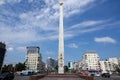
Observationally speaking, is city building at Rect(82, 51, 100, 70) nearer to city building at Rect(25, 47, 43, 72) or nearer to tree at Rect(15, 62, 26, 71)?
city building at Rect(25, 47, 43, 72)

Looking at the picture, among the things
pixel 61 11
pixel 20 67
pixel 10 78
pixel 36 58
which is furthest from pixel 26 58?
pixel 10 78

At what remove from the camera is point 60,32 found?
5769cm

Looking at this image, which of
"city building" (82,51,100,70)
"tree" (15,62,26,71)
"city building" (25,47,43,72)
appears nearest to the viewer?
"tree" (15,62,26,71)

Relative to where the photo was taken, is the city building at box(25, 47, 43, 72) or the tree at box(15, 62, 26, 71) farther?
the city building at box(25, 47, 43, 72)

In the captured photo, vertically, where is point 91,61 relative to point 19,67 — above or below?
above

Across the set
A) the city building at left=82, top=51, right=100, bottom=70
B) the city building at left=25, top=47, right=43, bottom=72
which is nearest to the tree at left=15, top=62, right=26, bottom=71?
the city building at left=25, top=47, right=43, bottom=72

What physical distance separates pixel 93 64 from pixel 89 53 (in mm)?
9769

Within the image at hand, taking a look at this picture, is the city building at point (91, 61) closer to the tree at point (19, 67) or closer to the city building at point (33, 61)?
the city building at point (33, 61)

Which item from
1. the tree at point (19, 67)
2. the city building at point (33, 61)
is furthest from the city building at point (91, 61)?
the tree at point (19, 67)

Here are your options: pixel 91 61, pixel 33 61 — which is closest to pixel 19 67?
pixel 33 61

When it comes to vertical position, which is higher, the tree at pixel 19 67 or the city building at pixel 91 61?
the city building at pixel 91 61

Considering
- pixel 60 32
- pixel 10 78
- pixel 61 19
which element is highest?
pixel 61 19

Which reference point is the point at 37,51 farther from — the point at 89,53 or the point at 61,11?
the point at 61,11

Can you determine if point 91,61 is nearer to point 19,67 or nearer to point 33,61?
point 33,61
